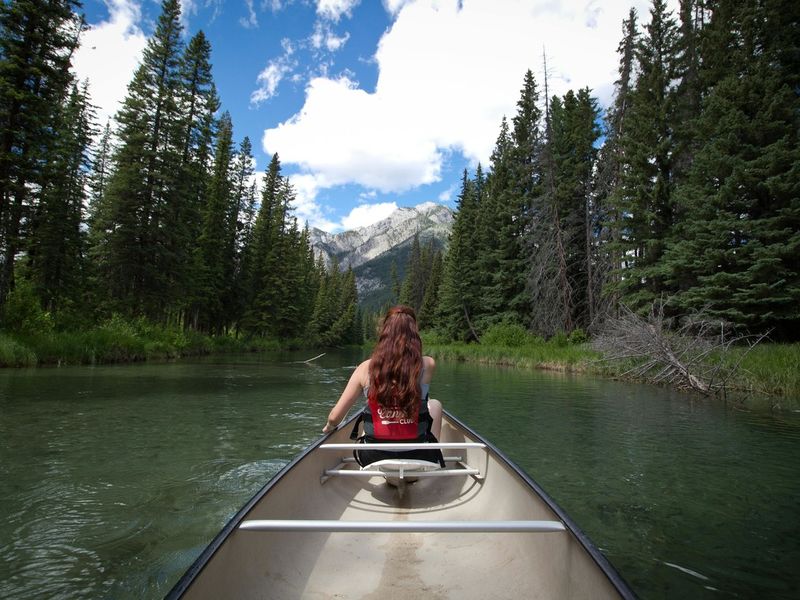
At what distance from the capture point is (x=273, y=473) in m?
5.36

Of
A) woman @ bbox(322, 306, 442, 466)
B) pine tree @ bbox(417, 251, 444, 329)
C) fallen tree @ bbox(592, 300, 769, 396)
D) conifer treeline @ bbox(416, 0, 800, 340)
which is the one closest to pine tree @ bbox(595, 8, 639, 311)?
conifer treeline @ bbox(416, 0, 800, 340)

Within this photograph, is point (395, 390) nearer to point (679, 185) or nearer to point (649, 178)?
point (679, 185)

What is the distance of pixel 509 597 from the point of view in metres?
2.38

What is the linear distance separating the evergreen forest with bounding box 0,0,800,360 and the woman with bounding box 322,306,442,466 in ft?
43.7

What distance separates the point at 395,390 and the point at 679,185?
63.6ft

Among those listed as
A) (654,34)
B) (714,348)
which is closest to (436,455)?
(714,348)

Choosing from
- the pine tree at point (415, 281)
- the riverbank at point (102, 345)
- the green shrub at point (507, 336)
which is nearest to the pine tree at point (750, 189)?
the green shrub at point (507, 336)

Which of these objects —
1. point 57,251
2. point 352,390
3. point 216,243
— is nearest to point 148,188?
point 57,251

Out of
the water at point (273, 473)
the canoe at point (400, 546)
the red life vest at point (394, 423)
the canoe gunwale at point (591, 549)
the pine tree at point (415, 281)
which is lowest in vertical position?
the water at point (273, 473)

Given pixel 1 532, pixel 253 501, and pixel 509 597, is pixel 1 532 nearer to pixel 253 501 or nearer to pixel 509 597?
pixel 253 501

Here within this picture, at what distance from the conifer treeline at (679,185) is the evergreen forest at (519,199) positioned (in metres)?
0.09

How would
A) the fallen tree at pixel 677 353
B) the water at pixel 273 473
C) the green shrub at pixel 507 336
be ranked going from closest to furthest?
the water at pixel 273 473, the fallen tree at pixel 677 353, the green shrub at pixel 507 336

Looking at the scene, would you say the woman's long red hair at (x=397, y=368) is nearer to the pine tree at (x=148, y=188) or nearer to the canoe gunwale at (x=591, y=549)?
the canoe gunwale at (x=591, y=549)

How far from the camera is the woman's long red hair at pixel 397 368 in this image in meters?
3.66
